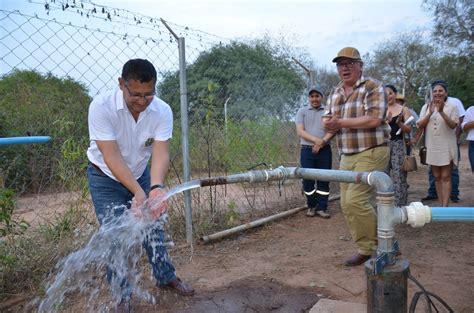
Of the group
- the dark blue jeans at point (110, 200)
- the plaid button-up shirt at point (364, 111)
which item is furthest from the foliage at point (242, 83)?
the dark blue jeans at point (110, 200)

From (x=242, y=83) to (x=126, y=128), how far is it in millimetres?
2912

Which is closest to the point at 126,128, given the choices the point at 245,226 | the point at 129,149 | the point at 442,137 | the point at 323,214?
the point at 129,149

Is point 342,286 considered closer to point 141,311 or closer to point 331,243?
point 331,243

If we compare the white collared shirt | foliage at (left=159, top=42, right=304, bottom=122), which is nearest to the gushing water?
the white collared shirt

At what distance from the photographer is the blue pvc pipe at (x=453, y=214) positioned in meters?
1.55

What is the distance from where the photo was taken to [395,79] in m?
32.1

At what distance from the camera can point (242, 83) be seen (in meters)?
5.56

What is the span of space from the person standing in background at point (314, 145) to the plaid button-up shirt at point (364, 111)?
5.36 ft

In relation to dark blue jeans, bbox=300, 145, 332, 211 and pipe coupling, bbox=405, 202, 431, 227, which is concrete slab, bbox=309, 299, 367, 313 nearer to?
pipe coupling, bbox=405, 202, 431, 227

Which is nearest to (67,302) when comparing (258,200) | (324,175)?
(324,175)

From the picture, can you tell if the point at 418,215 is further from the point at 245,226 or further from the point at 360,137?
the point at 245,226

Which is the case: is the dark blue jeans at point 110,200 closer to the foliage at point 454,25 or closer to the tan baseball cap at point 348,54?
the tan baseball cap at point 348,54

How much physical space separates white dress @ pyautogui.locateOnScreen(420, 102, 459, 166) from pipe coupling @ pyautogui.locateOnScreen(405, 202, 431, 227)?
413 cm

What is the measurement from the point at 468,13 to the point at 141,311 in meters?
30.3
